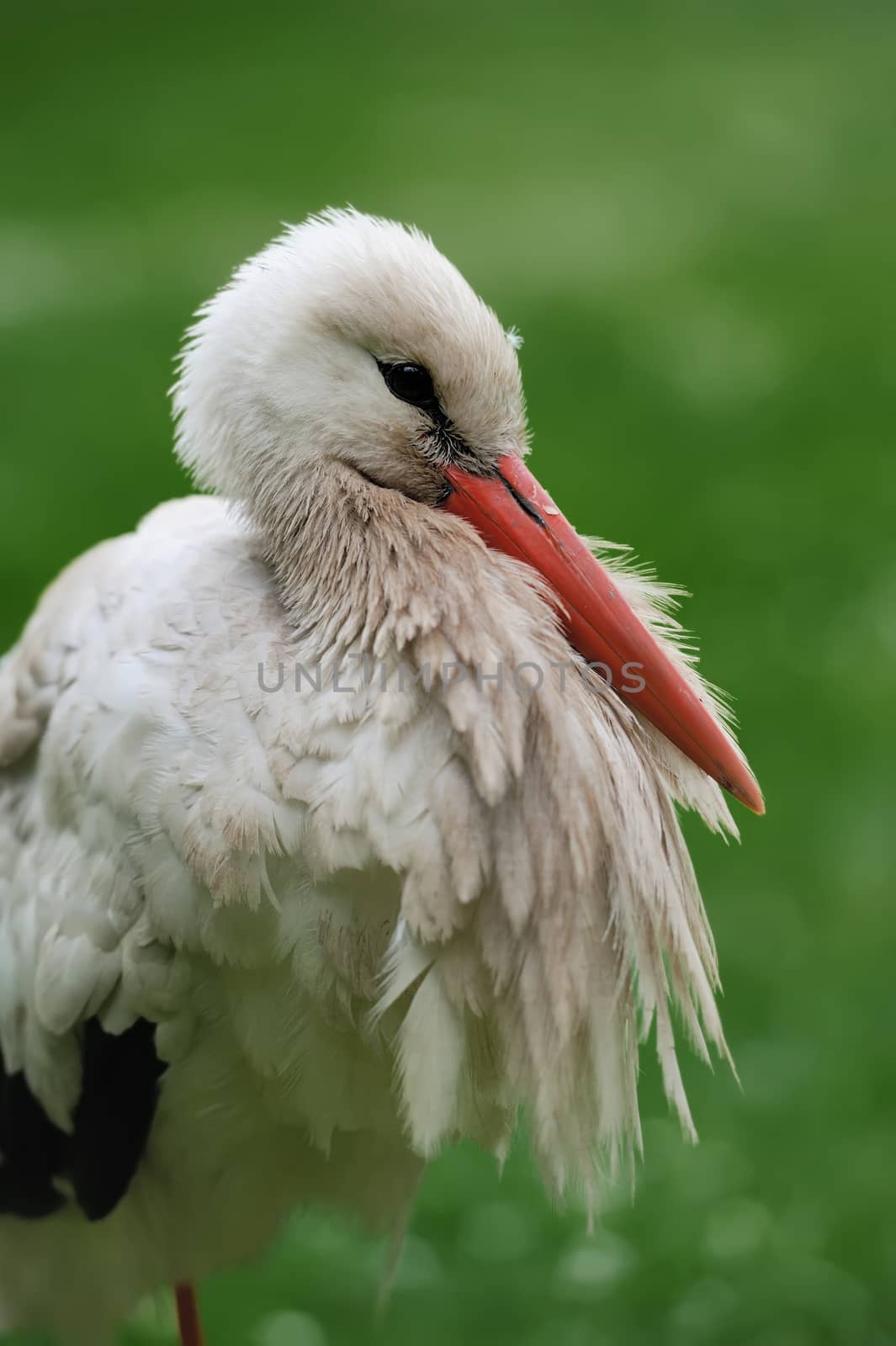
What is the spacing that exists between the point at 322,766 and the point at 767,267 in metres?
3.75

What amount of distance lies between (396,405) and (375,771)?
0.31 m

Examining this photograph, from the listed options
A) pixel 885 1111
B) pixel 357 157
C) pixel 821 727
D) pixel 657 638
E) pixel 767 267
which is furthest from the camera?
pixel 357 157

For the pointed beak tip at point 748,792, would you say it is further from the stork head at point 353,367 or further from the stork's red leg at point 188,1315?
the stork's red leg at point 188,1315

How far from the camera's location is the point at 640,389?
3887 mm

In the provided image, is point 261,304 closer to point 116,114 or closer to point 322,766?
point 322,766

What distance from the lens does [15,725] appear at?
4.69 ft

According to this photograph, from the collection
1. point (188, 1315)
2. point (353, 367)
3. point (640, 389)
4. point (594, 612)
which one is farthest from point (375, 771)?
point (640, 389)

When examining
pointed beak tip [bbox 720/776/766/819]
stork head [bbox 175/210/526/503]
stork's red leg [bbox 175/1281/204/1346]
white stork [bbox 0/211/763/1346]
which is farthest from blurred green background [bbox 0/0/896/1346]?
stork head [bbox 175/210/526/503]

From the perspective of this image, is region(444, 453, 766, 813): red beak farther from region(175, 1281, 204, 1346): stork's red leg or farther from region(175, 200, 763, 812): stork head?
region(175, 1281, 204, 1346): stork's red leg

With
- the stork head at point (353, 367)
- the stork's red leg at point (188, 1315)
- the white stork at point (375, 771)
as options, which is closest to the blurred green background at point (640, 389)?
the stork's red leg at point (188, 1315)

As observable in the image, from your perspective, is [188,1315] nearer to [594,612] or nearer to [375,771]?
[375,771]

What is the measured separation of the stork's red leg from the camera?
1.67m

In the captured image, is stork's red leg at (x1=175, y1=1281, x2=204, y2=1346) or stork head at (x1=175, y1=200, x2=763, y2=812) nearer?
stork head at (x1=175, y1=200, x2=763, y2=812)

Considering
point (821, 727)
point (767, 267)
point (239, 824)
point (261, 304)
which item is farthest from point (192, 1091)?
point (767, 267)
